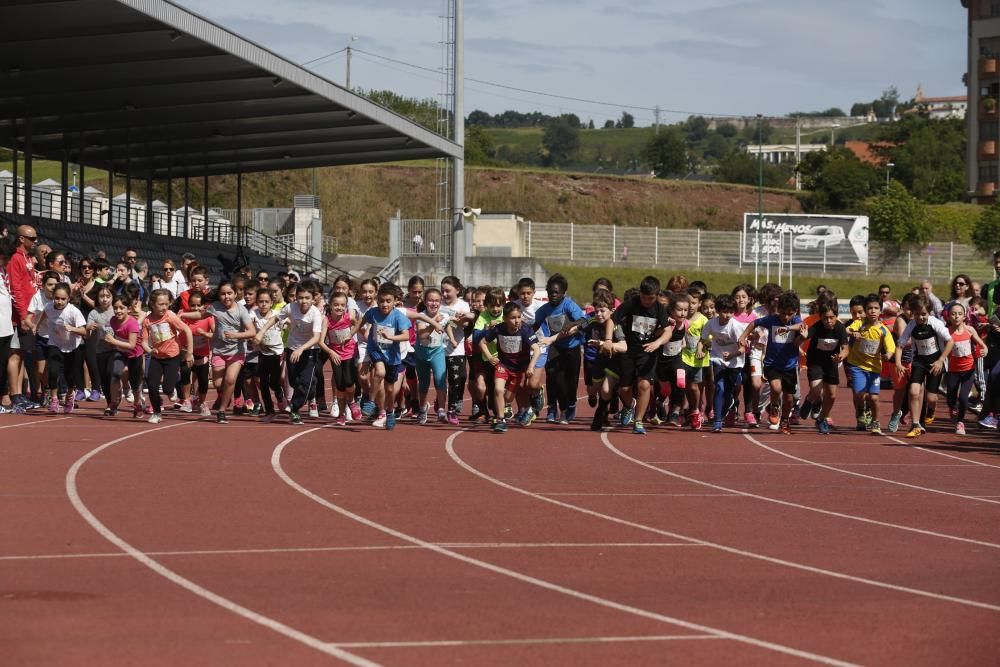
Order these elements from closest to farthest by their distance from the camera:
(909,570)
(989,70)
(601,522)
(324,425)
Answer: (909,570) < (601,522) < (324,425) < (989,70)

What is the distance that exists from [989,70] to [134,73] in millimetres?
75856

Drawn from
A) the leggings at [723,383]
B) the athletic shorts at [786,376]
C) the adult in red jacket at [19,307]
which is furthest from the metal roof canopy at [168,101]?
the athletic shorts at [786,376]

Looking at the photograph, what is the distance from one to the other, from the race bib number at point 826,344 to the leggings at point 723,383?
3.38 ft

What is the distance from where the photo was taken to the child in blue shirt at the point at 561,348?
17141 mm

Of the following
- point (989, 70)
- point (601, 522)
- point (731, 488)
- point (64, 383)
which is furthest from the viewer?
point (989, 70)

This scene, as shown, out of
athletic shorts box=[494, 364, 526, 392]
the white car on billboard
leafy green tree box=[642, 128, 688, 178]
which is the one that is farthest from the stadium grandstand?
leafy green tree box=[642, 128, 688, 178]

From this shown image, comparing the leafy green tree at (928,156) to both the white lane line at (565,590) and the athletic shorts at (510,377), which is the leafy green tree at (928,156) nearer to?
the athletic shorts at (510,377)

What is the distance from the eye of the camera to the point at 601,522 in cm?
1044

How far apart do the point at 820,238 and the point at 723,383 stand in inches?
2250

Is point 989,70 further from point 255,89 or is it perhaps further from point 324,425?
point 324,425

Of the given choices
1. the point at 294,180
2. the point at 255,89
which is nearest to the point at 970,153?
Answer: the point at 294,180

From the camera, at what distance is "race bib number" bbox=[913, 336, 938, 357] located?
677 inches

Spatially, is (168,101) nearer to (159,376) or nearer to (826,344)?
(159,376)

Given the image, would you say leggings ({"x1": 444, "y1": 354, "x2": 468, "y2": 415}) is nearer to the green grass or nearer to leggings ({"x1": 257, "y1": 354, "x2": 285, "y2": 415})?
leggings ({"x1": 257, "y1": 354, "x2": 285, "y2": 415})
